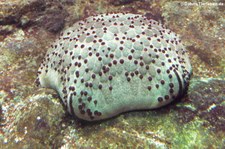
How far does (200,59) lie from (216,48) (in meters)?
0.54

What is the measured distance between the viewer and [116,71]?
11.9ft

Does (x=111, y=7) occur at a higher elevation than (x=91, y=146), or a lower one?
higher

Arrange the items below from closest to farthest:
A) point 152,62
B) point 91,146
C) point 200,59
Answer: point 91,146
point 152,62
point 200,59

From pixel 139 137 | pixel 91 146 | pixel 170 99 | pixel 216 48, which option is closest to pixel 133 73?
pixel 170 99

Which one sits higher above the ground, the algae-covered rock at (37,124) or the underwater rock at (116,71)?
the underwater rock at (116,71)

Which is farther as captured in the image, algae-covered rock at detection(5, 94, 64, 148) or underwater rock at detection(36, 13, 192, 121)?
→ underwater rock at detection(36, 13, 192, 121)

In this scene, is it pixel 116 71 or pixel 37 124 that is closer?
pixel 37 124

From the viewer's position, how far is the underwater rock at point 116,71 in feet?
11.6

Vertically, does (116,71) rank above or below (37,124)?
above

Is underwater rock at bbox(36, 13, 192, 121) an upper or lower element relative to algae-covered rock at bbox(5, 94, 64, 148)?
upper

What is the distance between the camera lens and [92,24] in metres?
4.32

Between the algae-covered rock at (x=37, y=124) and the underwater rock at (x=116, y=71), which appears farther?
the underwater rock at (x=116, y=71)

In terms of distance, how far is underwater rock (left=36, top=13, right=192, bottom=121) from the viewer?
3539 mm

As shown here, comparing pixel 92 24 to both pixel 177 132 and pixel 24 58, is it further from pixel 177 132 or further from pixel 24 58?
pixel 177 132
